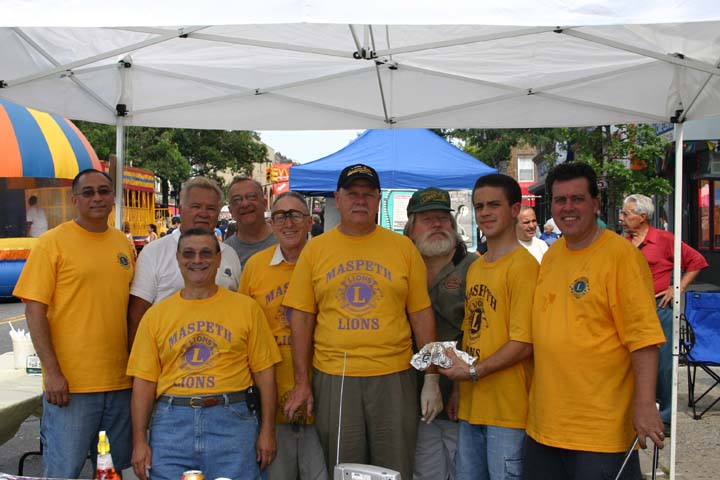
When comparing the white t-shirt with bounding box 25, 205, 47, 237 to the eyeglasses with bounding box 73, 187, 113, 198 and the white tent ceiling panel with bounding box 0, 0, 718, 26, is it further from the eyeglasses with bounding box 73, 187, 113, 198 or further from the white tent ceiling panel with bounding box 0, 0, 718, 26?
the white tent ceiling panel with bounding box 0, 0, 718, 26

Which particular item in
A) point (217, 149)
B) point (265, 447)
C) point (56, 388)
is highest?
point (217, 149)

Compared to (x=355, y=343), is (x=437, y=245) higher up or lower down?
higher up

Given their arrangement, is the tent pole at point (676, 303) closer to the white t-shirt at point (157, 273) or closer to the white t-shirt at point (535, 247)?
the white t-shirt at point (535, 247)

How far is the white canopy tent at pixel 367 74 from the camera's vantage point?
12.4 feet

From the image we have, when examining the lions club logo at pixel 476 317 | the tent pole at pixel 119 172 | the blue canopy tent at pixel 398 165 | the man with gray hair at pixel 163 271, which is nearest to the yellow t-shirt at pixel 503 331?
the lions club logo at pixel 476 317

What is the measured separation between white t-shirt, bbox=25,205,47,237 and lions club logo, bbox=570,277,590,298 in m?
Result: 13.3


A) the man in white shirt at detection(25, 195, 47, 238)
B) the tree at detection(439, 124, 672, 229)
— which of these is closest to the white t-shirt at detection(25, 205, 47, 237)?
the man in white shirt at detection(25, 195, 47, 238)

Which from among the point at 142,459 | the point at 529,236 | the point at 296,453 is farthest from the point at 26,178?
the point at 142,459

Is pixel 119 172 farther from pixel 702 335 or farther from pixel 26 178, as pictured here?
pixel 26 178

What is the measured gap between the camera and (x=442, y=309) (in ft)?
11.1

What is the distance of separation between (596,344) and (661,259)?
12.6 ft

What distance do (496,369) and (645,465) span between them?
2879 mm

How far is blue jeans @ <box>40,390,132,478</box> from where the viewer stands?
321cm

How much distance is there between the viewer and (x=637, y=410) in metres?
2.49
